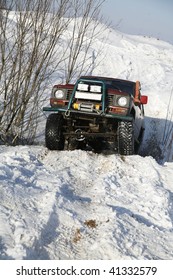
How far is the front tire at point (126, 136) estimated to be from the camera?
6.68 metres

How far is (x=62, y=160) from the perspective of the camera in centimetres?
623

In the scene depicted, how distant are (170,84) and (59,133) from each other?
11033 mm

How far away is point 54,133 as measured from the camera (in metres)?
6.98

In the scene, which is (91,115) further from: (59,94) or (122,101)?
(59,94)

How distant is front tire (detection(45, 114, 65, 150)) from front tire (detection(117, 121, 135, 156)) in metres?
1.06

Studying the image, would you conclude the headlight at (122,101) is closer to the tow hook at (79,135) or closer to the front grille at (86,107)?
the front grille at (86,107)

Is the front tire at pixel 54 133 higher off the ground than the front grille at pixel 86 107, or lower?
lower

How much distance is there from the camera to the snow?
332cm

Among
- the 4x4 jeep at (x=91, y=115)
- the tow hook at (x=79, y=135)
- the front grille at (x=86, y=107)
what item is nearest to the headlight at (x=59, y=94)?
the 4x4 jeep at (x=91, y=115)

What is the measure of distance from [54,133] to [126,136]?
125 cm

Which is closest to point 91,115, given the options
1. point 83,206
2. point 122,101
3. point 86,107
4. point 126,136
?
point 86,107

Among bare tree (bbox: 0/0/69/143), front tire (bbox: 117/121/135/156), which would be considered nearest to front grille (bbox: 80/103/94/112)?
front tire (bbox: 117/121/135/156)

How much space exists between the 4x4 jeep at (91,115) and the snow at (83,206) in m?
0.38
